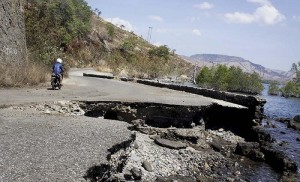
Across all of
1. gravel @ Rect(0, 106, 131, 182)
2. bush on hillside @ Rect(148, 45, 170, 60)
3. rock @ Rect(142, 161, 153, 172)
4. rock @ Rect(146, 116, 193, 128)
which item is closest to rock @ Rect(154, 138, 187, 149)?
rock @ Rect(146, 116, 193, 128)

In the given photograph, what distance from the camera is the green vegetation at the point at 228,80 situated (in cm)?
8944

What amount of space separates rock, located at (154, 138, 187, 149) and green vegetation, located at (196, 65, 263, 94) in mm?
74286

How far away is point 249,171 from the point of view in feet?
46.8

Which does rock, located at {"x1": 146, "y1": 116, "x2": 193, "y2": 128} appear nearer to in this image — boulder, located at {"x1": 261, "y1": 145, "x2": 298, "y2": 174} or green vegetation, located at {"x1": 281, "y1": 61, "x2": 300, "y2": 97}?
boulder, located at {"x1": 261, "y1": 145, "x2": 298, "y2": 174}

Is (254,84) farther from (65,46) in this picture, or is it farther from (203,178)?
(203,178)

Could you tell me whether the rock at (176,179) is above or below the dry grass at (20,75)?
below

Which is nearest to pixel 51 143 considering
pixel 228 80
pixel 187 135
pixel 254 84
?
pixel 187 135

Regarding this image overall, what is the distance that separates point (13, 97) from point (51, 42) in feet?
52.1

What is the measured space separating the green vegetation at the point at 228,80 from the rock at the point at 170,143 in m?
74.3

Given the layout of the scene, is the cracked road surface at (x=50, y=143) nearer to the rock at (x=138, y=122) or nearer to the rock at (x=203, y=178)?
Result: the rock at (x=203, y=178)

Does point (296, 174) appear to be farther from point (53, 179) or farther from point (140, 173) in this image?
point (53, 179)

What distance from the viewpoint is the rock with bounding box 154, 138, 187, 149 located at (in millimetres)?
14157

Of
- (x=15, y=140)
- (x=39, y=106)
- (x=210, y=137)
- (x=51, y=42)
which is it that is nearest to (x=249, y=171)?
(x=210, y=137)

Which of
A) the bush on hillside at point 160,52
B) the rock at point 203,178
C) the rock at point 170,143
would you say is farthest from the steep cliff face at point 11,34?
the bush on hillside at point 160,52
